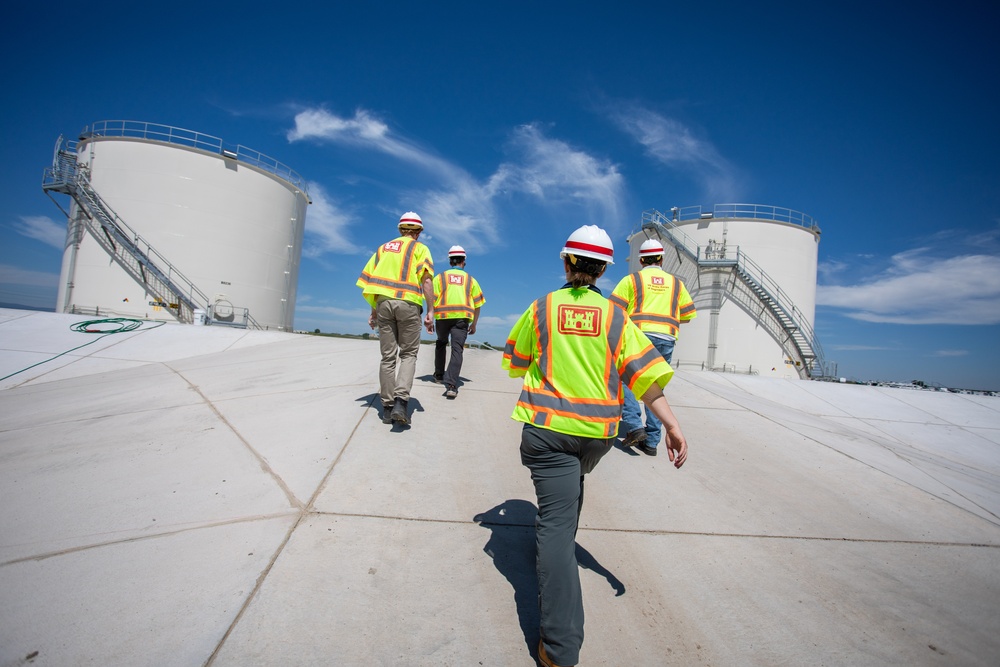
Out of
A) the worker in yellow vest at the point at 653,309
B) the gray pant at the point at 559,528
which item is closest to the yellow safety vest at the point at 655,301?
the worker in yellow vest at the point at 653,309

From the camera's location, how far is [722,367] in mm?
19094

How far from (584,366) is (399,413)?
2451mm

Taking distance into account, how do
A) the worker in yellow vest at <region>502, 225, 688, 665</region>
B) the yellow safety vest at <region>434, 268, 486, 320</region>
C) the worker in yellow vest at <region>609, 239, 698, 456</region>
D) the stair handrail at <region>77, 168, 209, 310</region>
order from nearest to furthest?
the worker in yellow vest at <region>502, 225, 688, 665</region>
the worker in yellow vest at <region>609, 239, 698, 456</region>
the yellow safety vest at <region>434, 268, 486, 320</region>
the stair handrail at <region>77, 168, 209, 310</region>

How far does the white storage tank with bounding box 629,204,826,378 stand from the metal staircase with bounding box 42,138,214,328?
20336 millimetres

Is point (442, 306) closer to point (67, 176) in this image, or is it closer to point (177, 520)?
A: point (177, 520)

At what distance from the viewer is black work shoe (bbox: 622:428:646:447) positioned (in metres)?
3.85

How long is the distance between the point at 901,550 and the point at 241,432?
15.6 feet

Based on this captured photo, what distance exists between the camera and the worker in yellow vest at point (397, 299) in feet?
13.9

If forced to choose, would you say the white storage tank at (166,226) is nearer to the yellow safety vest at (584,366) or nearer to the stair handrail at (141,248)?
the stair handrail at (141,248)

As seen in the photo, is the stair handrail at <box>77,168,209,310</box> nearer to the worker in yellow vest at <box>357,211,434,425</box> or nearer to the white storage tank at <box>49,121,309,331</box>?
the white storage tank at <box>49,121,309,331</box>

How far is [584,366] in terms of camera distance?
1.99 m

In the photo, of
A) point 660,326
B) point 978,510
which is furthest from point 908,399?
point 660,326

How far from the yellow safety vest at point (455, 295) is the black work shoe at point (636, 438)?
8.13 feet

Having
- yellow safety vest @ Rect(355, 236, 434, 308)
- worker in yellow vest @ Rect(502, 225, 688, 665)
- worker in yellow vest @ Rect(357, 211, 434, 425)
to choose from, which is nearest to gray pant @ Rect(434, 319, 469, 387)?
worker in yellow vest @ Rect(357, 211, 434, 425)
